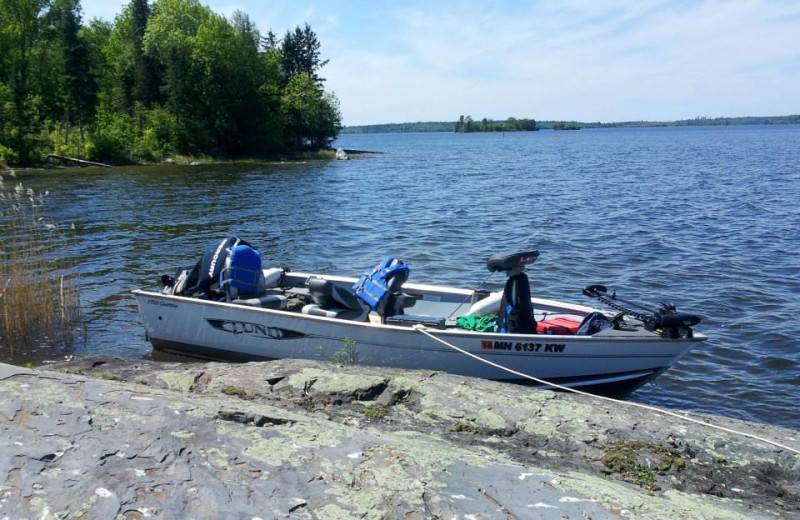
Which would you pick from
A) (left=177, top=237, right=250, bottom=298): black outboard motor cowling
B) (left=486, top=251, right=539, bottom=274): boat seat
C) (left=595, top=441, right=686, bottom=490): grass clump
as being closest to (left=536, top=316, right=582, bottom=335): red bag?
(left=486, top=251, right=539, bottom=274): boat seat

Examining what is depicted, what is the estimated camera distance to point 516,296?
26.6 feet

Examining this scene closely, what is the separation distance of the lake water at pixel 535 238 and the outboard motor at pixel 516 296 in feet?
6.91

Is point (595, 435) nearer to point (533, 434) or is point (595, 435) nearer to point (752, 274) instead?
point (533, 434)

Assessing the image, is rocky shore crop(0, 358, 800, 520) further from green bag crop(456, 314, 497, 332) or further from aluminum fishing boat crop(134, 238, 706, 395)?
green bag crop(456, 314, 497, 332)

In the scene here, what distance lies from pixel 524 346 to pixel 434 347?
111 cm

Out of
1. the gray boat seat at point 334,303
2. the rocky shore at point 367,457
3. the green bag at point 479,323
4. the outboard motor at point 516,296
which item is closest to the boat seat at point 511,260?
the outboard motor at point 516,296

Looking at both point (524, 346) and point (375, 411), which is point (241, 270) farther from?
point (375, 411)

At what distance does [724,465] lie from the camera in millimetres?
5121

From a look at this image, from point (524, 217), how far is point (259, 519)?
22.1 m

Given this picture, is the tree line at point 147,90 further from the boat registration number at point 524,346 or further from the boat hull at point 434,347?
the boat registration number at point 524,346

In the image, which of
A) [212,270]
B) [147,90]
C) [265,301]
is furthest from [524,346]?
[147,90]

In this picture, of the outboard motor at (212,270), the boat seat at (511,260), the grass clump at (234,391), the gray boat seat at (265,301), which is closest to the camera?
the grass clump at (234,391)

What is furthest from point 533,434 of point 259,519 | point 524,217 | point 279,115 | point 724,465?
point 279,115

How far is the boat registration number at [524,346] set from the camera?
789 centimetres
